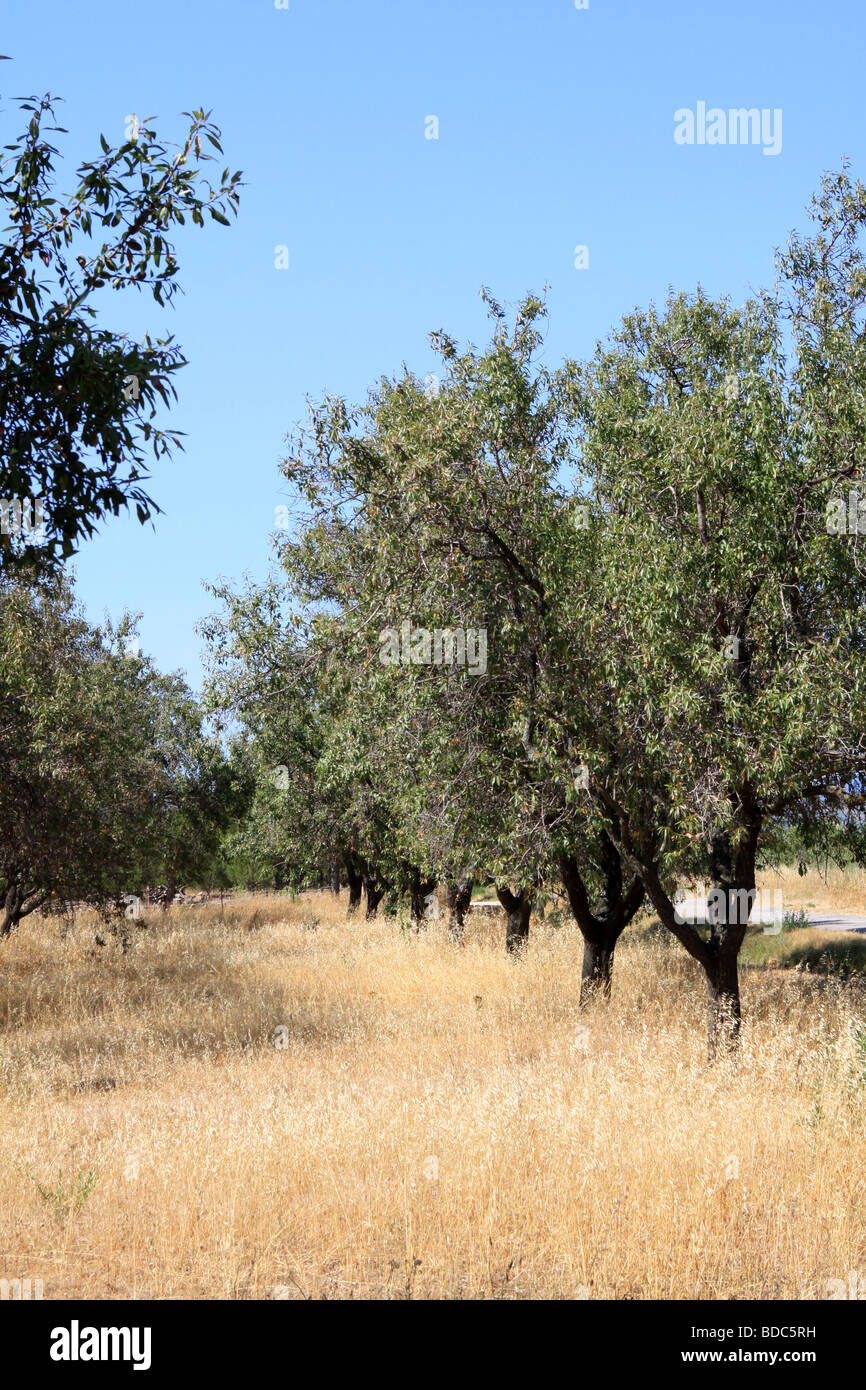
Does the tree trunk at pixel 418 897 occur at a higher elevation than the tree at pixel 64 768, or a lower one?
lower

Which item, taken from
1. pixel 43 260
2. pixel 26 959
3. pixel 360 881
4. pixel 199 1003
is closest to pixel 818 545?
pixel 43 260

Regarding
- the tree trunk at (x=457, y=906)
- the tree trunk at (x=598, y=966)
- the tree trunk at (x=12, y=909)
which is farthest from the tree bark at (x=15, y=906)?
the tree trunk at (x=598, y=966)

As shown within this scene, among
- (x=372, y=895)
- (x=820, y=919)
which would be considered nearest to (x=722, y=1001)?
(x=372, y=895)

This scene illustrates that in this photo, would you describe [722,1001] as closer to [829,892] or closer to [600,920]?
[600,920]

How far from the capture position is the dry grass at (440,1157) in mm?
6066

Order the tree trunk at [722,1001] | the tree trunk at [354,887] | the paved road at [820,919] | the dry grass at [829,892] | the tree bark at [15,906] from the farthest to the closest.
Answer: the dry grass at [829,892] < the tree trunk at [354,887] < the paved road at [820,919] < the tree bark at [15,906] < the tree trunk at [722,1001]

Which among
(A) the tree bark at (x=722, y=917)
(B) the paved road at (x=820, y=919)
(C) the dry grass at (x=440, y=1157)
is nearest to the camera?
(C) the dry grass at (x=440, y=1157)

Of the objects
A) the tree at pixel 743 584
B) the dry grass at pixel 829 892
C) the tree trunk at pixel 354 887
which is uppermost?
the tree at pixel 743 584

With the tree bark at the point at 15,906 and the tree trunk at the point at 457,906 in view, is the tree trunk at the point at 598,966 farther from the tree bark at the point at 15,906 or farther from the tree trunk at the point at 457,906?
the tree bark at the point at 15,906

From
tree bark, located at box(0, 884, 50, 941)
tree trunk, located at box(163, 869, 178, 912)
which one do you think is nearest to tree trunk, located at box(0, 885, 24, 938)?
tree bark, located at box(0, 884, 50, 941)

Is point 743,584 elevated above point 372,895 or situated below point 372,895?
above

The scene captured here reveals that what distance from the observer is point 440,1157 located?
754 centimetres

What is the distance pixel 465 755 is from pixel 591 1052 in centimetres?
368
